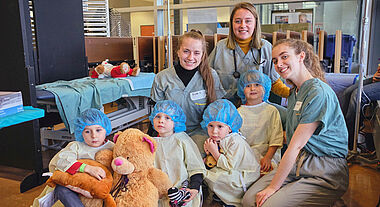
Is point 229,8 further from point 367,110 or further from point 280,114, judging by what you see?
point 280,114

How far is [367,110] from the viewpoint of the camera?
3.11 meters

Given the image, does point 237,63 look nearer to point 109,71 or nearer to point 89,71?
point 109,71

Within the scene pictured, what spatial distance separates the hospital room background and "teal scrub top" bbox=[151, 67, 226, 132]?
0.73m

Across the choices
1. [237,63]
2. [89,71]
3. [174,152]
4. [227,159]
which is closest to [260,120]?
[227,159]

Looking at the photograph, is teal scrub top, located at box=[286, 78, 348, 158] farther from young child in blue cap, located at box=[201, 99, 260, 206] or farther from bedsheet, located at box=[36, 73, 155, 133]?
bedsheet, located at box=[36, 73, 155, 133]

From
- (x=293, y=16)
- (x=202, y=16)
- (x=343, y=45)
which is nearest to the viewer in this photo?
(x=343, y=45)

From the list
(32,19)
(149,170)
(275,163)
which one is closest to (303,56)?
(275,163)

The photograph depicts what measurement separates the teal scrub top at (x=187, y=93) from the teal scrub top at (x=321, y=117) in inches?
25.8

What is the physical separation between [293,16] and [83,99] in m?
3.99

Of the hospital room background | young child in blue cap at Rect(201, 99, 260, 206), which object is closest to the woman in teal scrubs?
young child in blue cap at Rect(201, 99, 260, 206)

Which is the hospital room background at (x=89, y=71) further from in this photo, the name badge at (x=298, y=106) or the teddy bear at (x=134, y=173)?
the name badge at (x=298, y=106)

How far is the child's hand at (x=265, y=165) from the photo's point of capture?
6.67 feet

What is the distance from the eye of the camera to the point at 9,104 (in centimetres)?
151

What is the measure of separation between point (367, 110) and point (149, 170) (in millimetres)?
2340
